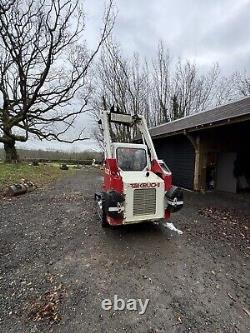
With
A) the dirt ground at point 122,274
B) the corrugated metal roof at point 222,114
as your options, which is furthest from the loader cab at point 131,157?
the corrugated metal roof at point 222,114

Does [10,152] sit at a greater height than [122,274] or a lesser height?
greater

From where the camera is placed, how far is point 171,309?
256 cm

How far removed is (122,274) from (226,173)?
29.0ft

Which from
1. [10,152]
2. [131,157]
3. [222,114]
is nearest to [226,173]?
[222,114]

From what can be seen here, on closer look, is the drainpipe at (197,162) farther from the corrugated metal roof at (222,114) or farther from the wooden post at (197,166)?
the corrugated metal roof at (222,114)

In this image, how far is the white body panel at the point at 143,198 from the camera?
419 centimetres

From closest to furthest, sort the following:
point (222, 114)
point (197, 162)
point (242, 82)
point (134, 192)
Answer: point (134, 192) → point (222, 114) → point (197, 162) → point (242, 82)

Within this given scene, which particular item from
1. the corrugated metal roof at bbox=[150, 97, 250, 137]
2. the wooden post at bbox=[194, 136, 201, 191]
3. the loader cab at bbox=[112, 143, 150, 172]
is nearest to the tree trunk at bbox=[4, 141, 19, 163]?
the corrugated metal roof at bbox=[150, 97, 250, 137]

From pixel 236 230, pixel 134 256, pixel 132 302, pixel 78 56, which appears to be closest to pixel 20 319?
pixel 132 302

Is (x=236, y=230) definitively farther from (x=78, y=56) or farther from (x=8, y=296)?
(x=78, y=56)

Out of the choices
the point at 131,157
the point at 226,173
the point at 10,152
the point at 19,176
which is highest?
the point at 10,152

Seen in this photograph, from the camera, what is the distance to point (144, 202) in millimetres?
4305

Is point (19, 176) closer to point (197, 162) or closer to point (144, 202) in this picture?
point (197, 162)

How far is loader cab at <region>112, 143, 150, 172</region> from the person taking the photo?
520 cm
